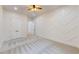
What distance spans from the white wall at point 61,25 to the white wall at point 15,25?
0.23 m

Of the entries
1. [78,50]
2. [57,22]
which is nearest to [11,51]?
[57,22]

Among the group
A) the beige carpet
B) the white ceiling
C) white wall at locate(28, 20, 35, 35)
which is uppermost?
the white ceiling

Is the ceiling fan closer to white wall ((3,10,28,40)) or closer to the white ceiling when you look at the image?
the white ceiling

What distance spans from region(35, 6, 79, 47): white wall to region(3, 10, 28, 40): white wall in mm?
234

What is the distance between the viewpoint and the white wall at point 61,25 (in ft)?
4.86

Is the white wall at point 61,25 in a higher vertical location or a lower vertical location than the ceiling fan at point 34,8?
lower

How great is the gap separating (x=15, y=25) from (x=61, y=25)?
0.78 m

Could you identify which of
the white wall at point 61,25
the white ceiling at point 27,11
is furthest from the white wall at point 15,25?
the white wall at point 61,25

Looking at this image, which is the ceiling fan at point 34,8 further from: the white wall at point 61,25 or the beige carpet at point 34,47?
the beige carpet at point 34,47

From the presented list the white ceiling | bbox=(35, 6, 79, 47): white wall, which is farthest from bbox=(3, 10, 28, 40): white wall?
bbox=(35, 6, 79, 47): white wall

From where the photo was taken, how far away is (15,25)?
153 centimetres

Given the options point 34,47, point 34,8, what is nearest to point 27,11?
point 34,8

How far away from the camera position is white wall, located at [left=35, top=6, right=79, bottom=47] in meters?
1.48
